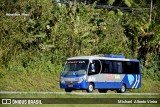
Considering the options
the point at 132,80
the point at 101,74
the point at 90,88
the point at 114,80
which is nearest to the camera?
the point at 90,88

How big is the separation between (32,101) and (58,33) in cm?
633

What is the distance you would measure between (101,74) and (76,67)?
1097 mm

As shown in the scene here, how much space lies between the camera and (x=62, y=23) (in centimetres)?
1948

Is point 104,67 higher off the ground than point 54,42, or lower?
lower

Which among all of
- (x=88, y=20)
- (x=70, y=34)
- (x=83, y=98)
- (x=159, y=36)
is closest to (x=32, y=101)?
(x=83, y=98)

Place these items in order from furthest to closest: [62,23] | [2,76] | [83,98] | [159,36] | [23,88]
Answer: [159,36], [62,23], [2,76], [23,88], [83,98]

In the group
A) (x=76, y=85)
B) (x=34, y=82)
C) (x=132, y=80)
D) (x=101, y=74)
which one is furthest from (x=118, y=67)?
(x=34, y=82)

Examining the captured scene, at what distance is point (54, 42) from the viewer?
61.9 feet

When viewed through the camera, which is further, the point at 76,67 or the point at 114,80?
the point at 114,80

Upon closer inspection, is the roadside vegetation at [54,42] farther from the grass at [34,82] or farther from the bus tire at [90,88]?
the bus tire at [90,88]

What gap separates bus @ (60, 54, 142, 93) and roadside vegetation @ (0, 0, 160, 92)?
0.51 m

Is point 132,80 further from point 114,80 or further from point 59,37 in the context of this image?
point 59,37

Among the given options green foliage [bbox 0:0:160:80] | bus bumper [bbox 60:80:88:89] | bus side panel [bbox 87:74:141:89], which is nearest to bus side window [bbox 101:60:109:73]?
bus side panel [bbox 87:74:141:89]

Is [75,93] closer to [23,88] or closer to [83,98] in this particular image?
[83,98]
